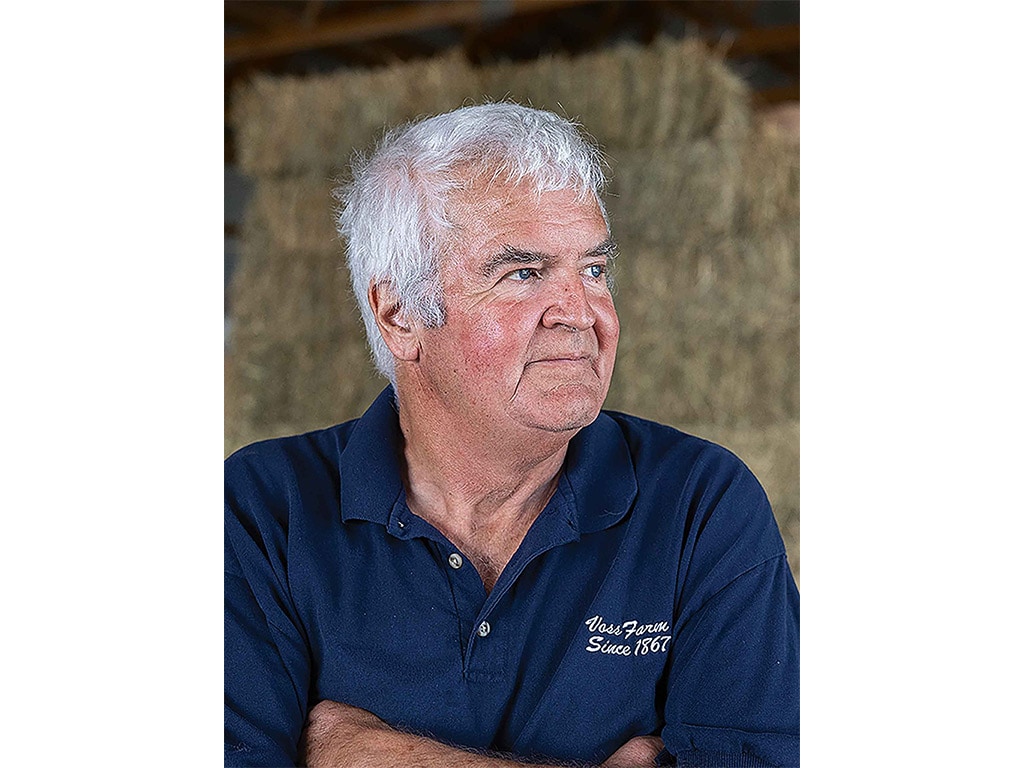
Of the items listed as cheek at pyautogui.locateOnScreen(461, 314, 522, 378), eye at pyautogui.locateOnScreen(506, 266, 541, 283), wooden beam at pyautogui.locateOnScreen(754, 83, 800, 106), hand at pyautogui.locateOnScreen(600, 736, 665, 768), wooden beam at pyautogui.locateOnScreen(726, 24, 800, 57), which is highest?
wooden beam at pyautogui.locateOnScreen(726, 24, 800, 57)

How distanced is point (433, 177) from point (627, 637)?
0.46m

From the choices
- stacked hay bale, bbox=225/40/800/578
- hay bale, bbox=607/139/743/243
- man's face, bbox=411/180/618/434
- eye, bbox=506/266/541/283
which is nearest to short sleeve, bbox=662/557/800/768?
stacked hay bale, bbox=225/40/800/578

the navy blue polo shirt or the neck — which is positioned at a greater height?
the neck

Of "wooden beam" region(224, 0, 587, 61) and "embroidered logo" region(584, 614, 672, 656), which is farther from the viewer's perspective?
"wooden beam" region(224, 0, 587, 61)

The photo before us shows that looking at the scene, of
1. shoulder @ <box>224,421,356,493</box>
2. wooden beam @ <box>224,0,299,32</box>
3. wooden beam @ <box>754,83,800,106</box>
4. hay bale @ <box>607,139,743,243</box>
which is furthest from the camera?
hay bale @ <box>607,139,743,243</box>

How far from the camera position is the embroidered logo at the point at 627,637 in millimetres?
1004

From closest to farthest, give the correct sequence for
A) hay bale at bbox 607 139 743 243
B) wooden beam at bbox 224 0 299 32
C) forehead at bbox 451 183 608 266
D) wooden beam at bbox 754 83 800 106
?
forehead at bbox 451 183 608 266 → wooden beam at bbox 224 0 299 32 → wooden beam at bbox 754 83 800 106 → hay bale at bbox 607 139 743 243

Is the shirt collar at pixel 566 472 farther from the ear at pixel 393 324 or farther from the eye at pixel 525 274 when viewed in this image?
the eye at pixel 525 274

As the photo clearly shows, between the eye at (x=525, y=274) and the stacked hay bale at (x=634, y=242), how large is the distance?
127 mm

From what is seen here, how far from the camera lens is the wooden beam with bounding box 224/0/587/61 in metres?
1.29

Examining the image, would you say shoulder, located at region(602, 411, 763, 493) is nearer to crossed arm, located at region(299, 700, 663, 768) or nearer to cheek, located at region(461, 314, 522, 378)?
cheek, located at region(461, 314, 522, 378)

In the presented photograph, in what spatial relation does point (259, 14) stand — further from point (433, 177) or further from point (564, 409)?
point (564, 409)
